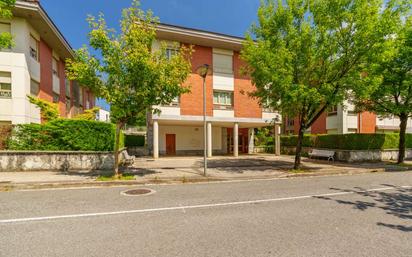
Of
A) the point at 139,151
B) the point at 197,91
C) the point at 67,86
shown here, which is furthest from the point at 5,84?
the point at 197,91

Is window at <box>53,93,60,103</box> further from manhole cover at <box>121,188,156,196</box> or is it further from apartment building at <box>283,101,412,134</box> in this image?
apartment building at <box>283,101,412,134</box>

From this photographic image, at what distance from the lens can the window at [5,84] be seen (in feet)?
47.0

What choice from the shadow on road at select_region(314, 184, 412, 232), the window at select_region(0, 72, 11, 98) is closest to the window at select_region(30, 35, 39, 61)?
the window at select_region(0, 72, 11, 98)

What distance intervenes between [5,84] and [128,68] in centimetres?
1201

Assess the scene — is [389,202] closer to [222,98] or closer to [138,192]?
[138,192]

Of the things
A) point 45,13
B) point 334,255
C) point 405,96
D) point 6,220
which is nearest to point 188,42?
point 45,13

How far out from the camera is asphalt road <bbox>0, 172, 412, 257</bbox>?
354 centimetres

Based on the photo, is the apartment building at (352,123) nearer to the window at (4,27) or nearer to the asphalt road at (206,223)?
the asphalt road at (206,223)

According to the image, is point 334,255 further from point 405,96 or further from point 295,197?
point 405,96

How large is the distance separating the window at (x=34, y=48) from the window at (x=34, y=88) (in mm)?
1915

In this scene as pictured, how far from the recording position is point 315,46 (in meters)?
11.0

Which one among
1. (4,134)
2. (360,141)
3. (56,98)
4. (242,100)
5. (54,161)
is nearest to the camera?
(4,134)

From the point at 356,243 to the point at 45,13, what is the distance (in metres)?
20.4

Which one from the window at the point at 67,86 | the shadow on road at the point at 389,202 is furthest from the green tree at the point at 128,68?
the window at the point at 67,86
